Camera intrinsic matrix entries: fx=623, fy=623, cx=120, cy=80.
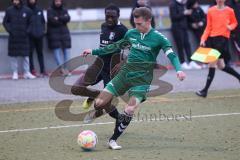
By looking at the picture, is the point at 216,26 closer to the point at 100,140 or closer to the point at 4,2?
the point at 100,140

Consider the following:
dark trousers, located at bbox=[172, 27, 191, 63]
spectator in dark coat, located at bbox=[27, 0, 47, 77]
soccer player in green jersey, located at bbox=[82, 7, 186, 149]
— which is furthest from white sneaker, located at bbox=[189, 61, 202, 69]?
soccer player in green jersey, located at bbox=[82, 7, 186, 149]

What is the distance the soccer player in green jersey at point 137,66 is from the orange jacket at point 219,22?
448 cm

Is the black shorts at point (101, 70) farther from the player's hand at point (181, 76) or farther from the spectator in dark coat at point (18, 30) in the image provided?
the spectator in dark coat at point (18, 30)

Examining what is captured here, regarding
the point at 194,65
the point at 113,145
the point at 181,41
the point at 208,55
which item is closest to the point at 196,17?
the point at 181,41

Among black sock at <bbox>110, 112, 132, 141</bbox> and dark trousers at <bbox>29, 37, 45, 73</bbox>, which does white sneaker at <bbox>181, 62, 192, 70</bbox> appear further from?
black sock at <bbox>110, 112, 132, 141</bbox>

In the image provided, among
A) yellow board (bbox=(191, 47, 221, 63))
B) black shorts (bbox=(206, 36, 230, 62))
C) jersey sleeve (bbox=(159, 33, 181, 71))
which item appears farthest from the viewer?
black shorts (bbox=(206, 36, 230, 62))

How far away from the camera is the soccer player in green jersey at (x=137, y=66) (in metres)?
8.30

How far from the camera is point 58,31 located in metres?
16.6

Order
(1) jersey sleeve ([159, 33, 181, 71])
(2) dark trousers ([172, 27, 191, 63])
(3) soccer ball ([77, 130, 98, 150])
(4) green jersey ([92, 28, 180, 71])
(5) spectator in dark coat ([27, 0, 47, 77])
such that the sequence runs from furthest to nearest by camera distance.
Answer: (2) dark trousers ([172, 27, 191, 63]) < (5) spectator in dark coat ([27, 0, 47, 77]) < (4) green jersey ([92, 28, 180, 71]) < (1) jersey sleeve ([159, 33, 181, 71]) < (3) soccer ball ([77, 130, 98, 150])

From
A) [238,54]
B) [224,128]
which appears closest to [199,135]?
[224,128]

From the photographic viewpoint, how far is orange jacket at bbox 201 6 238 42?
12750 millimetres

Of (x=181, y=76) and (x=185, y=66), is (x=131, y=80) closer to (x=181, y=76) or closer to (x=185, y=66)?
(x=181, y=76)

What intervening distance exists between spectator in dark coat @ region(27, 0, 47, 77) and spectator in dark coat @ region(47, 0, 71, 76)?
257 mm

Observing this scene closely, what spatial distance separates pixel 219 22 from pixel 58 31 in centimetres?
531
